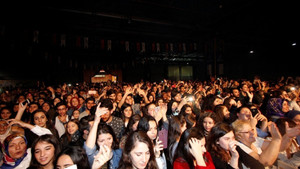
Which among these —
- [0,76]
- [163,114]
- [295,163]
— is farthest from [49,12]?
[0,76]

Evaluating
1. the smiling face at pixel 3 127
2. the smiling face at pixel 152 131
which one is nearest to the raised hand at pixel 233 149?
the smiling face at pixel 152 131

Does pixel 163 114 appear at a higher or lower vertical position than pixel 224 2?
lower

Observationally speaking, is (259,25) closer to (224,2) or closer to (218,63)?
(224,2)

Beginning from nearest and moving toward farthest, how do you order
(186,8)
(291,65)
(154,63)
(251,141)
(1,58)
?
(251,141)
(186,8)
(1,58)
(291,65)
(154,63)

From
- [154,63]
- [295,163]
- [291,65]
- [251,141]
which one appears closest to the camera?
[295,163]

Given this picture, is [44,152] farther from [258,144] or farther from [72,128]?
[258,144]

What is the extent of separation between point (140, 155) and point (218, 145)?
44.4 inches

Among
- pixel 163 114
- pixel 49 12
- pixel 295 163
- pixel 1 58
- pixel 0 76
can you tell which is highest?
pixel 49 12

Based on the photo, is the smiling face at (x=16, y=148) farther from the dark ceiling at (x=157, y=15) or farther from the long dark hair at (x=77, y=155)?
the dark ceiling at (x=157, y=15)

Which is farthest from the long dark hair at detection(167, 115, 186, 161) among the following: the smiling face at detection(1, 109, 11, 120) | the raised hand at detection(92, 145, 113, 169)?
the smiling face at detection(1, 109, 11, 120)

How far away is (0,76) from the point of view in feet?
36.7

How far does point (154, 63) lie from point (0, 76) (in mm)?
17956

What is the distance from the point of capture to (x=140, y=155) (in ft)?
5.36

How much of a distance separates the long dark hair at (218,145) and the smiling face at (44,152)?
2137 mm
